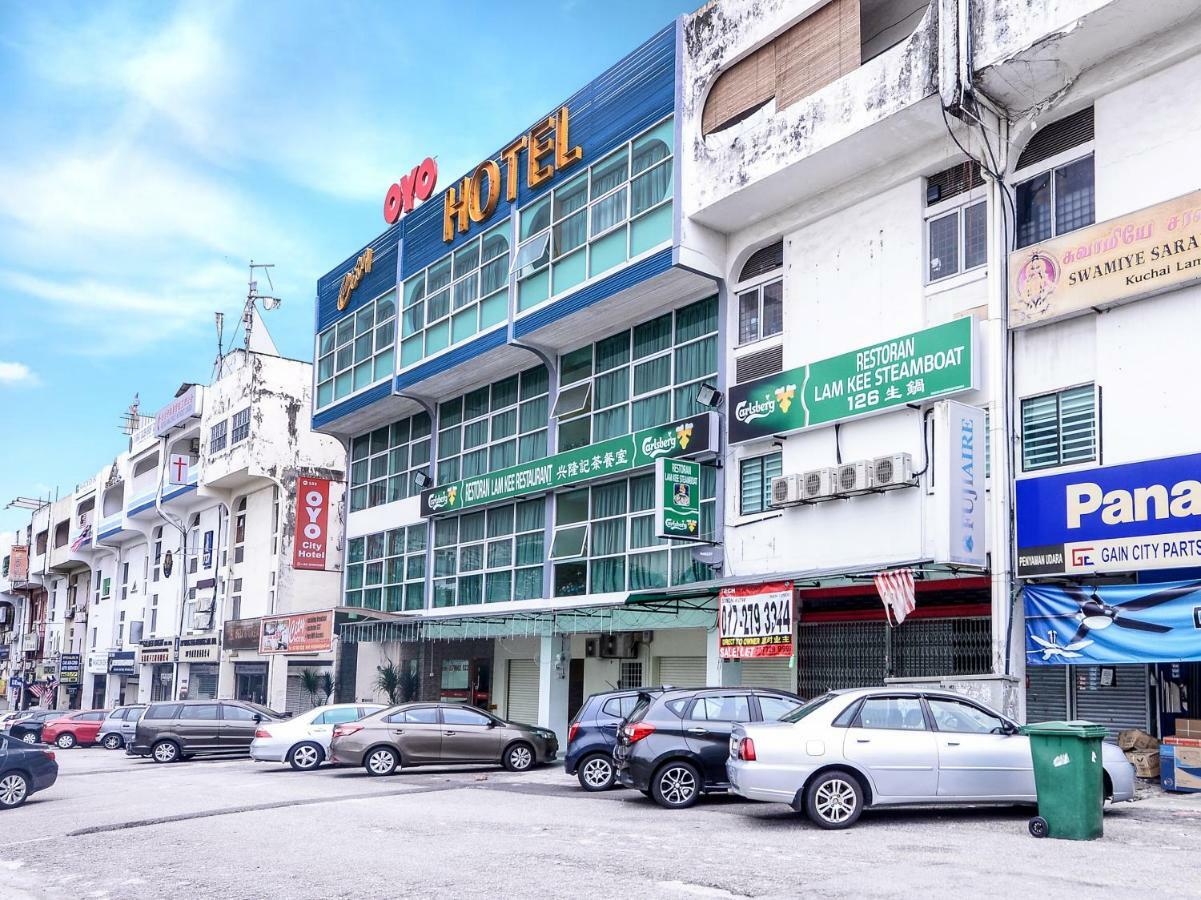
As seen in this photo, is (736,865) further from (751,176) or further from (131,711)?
(131,711)

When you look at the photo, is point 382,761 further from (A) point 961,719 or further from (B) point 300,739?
(A) point 961,719

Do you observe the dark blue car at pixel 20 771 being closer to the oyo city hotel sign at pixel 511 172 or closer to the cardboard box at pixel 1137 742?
the cardboard box at pixel 1137 742

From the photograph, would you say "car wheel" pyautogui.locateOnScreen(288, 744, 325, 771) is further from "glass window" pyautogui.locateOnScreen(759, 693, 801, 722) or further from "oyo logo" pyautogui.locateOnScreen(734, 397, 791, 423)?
"glass window" pyautogui.locateOnScreen(759, 693, 801, 722)

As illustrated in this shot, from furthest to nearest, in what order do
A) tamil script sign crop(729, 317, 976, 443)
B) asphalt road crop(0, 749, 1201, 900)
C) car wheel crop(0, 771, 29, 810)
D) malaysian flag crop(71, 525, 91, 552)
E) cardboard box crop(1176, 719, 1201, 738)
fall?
malaysian flag crop(71, 525, 91, 552) < tamil script sign crop(729, 317, 976, 443) < car wheel crop(0, 771, 29, 810) < cardboard box crop(1176, 719, 1201, 738) < asphalt road crop(0, 749, 1201, 900)

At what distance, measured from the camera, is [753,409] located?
22719 mm

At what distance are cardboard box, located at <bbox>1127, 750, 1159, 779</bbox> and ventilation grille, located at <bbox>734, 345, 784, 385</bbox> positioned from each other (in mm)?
9300

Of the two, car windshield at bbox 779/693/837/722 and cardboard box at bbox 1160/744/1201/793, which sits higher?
car windshield at bbox 779/693/837/722

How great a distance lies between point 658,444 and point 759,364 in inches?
114

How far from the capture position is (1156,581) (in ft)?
53.5

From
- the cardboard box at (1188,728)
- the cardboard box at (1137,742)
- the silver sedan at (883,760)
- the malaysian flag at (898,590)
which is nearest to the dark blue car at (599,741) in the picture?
the malaysian flag at (898,590)

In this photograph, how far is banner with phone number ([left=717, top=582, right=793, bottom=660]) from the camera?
20.1m

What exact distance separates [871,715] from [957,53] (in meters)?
10.5

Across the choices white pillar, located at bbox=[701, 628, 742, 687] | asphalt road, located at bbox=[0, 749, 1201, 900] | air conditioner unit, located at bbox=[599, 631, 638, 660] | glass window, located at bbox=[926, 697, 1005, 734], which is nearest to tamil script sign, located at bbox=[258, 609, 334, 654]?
air conditioner unit, located at bbox=[599, 631, 638, 660]

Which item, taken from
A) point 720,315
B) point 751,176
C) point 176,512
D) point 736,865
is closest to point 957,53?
point 751,176
